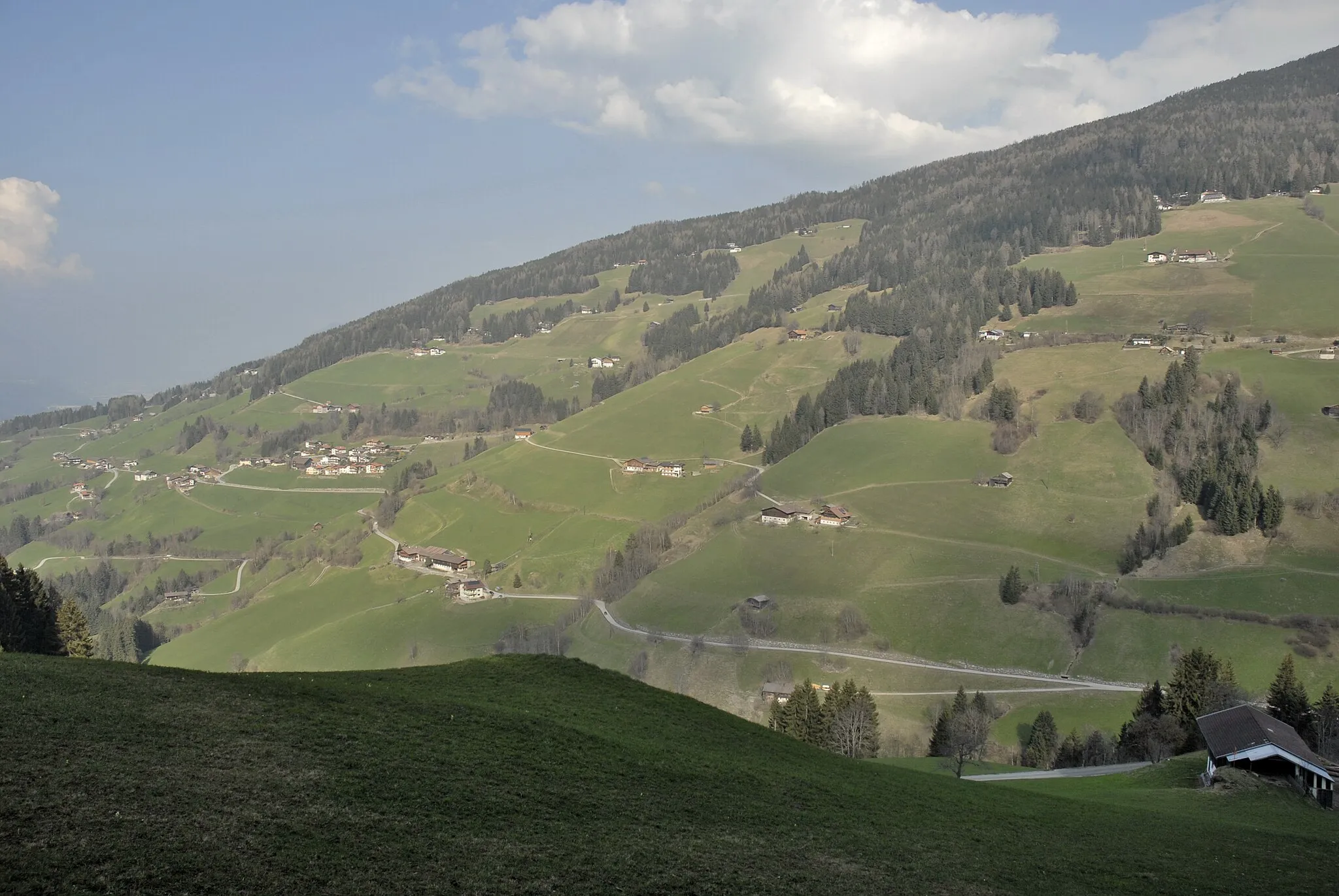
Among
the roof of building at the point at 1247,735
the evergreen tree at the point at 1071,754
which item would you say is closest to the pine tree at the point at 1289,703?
the evergreen tree at the point at 1071,754

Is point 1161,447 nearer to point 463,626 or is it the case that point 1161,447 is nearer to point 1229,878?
point 463,626

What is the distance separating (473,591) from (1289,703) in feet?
340

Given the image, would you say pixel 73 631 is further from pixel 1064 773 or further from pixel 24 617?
pixel 1064 773

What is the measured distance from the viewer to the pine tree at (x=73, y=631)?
65.1 m

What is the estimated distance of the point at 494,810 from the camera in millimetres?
22750

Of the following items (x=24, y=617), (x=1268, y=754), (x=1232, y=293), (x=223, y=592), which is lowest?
→ (x=223, y=592)

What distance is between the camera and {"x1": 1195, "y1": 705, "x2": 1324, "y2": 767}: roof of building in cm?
4025

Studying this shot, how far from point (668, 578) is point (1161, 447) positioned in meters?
72.7

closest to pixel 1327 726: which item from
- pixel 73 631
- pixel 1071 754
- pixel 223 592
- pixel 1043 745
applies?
pixel 1071 754

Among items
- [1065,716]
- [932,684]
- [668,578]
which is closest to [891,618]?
[932,684]

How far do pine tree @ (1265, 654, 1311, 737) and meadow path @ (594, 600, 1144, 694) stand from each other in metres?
21.4

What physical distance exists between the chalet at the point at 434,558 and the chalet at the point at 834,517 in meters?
61.6

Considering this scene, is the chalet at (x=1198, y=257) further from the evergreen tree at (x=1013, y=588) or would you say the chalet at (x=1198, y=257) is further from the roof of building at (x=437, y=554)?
the roof of building at (x=437, y=554)

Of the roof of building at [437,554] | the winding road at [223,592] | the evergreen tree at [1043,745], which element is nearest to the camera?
the evergreen tree at [1043,745]
